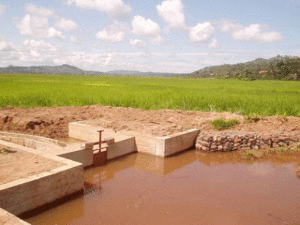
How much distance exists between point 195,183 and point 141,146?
2134 mm

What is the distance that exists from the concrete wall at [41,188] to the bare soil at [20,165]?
0.20 meters

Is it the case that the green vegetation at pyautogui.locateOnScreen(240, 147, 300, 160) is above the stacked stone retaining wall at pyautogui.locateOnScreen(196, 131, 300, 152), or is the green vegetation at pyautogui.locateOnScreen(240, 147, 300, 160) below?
below

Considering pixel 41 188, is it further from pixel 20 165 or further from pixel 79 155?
pixel 79 155

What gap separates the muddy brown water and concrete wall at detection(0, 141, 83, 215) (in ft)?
0.66

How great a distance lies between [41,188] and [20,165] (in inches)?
33.3

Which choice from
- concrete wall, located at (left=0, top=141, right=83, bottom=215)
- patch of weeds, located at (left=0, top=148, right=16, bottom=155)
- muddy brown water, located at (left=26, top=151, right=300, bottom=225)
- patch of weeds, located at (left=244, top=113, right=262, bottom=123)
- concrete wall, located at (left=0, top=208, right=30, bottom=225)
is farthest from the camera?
patch of weeds, located at (left=244, top=113, right=262, bottom=123)

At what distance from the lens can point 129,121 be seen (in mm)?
8508

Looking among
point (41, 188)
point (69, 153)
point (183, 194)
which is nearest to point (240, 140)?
point (183, 194)

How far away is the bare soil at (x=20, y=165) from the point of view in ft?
13.3

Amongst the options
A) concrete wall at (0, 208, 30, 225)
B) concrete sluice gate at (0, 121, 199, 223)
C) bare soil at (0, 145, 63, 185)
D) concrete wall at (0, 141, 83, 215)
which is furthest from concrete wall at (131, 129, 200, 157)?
concrete wall at (0, 208, 30, 225)

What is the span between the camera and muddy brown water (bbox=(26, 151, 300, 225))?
12.8 feet

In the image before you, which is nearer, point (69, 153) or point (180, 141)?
point (69, 153)

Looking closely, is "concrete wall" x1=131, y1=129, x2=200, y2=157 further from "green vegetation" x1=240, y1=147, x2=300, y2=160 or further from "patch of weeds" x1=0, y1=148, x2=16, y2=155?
"patch of weeds" x1=0, y1=148, x2=16, y2=155

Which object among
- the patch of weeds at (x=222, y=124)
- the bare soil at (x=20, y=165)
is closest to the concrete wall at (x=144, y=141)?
the patch of weeds at (x=222, y=124)
